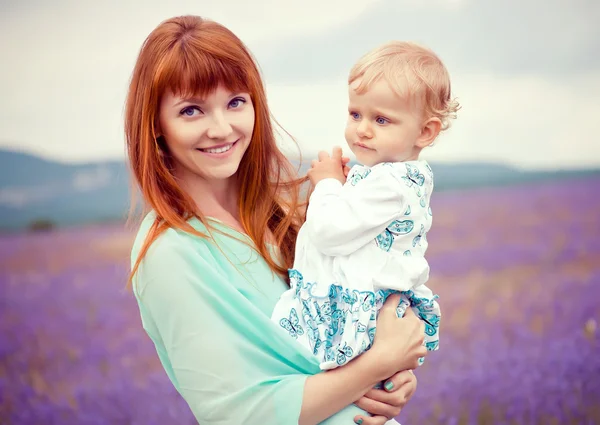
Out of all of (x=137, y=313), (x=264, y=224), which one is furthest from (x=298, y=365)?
(x=137, y=313)

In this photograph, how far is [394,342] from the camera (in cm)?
145

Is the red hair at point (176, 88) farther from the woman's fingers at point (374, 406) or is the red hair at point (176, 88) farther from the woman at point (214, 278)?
the woman's fingers at point (374, 406)

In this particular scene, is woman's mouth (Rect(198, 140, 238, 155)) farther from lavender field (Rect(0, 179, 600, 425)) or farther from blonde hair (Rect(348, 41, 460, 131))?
lavender field (Rect(0, 179, 600, 425))

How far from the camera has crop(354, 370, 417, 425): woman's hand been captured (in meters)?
1.46

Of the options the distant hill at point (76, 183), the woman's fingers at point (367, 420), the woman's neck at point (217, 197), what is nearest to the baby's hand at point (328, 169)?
the woman's neck at point (217, 197)

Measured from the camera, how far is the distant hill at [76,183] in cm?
412

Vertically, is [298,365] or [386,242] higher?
[386,242]

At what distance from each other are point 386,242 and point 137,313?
8.98 ft

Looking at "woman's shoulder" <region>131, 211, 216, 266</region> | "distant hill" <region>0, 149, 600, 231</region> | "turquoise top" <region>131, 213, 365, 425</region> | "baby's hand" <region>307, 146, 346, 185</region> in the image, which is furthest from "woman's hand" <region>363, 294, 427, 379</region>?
"distant hill" <region>0, 149, 600, 231</region>

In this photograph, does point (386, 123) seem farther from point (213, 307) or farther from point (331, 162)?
point (213, 307)

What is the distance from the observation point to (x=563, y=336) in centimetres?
378

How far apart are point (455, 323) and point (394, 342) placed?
2.53 metres

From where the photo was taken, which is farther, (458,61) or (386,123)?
(458,61)

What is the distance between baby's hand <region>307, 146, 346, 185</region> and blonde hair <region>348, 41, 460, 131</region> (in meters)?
0.16
